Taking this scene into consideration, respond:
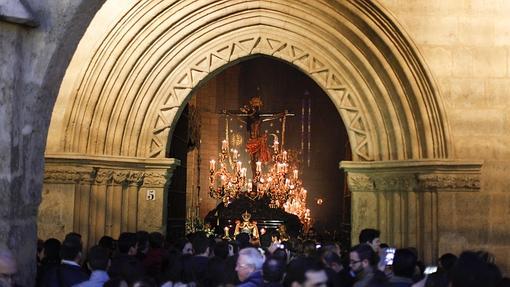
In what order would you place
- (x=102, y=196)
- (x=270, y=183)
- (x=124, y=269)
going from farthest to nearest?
(x=270, y=183), (x=102, y=196), (x=124, y=269)

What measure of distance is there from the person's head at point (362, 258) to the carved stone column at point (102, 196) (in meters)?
5.46

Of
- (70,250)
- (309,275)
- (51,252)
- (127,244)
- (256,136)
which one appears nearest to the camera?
(309,275)

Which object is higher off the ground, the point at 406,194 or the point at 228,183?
the point at 228,183

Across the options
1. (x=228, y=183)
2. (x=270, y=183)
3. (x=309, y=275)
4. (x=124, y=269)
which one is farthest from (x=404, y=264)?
(x=270, y=183)

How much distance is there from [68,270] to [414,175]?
19.0 feet

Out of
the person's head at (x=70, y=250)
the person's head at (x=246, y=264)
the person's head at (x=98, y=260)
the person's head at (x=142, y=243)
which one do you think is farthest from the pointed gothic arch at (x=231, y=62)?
the person's head at (x=246, y=264)

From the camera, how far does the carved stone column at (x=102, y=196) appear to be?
31.6 feet

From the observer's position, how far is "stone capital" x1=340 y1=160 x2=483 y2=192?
9.49m

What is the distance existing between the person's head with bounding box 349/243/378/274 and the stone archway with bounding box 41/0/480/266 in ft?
16.1

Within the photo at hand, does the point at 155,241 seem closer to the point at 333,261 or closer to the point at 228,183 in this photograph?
the point at 333,261

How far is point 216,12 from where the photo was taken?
413 inches

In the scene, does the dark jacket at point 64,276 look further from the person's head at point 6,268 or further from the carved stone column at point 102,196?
the carved stone column at point 102,196

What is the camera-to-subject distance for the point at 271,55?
10.8 metres

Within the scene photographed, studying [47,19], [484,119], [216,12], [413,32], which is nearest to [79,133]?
[216,12]
